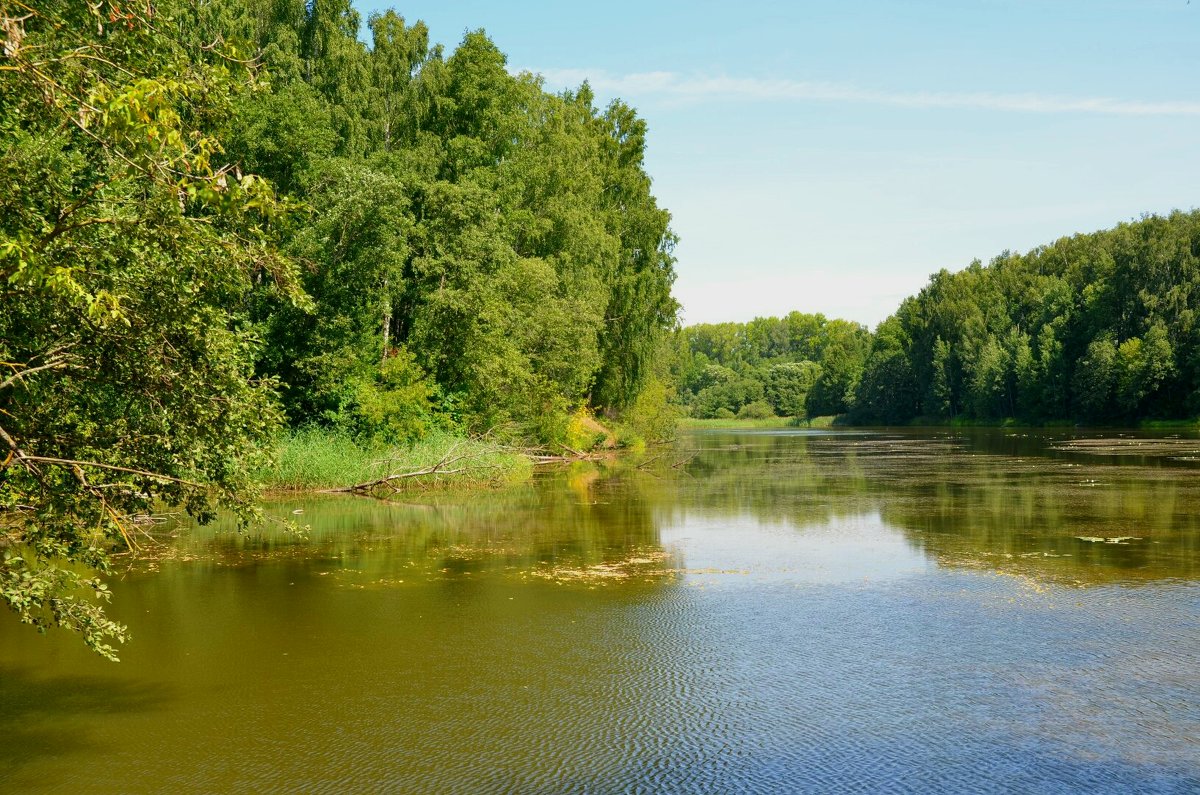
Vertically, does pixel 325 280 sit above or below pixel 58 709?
above

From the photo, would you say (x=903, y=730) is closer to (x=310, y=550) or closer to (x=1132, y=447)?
(x=310, y=550)

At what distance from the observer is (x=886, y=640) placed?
31.6 ft

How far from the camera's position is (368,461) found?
25.2 meters

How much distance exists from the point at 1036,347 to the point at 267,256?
8195 cm

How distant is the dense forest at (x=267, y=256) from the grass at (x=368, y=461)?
3.31ft

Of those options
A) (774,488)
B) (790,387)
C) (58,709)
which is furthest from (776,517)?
(790,387)

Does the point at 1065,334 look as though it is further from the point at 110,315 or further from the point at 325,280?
the point at 110,315

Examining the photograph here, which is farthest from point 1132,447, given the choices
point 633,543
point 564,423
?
point 633,543

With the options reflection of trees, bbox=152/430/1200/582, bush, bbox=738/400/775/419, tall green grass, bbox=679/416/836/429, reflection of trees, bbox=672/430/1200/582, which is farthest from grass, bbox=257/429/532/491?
bush, bbox=738/400/775/419

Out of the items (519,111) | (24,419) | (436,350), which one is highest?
(519,111)

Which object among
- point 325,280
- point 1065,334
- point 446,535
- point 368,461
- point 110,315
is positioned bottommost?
point 446,535

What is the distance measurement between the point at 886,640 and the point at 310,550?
32.2 ft

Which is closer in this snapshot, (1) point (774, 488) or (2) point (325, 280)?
(1) point (774, 488)

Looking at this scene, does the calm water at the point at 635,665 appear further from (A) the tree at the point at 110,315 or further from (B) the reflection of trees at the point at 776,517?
(A) the tree at the point at 110,315
